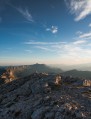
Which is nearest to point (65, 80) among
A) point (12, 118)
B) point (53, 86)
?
point (53, 86)

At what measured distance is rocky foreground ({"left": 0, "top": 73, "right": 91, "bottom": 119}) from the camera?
26.5 m

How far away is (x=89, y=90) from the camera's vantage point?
1518 inches

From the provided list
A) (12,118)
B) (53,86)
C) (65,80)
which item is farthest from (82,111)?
(65,80)

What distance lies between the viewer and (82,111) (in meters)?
26.2

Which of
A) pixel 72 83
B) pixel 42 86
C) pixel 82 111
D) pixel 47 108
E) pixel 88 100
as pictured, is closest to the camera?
pixel 82 111

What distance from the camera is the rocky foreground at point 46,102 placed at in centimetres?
2652

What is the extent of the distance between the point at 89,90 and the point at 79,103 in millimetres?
9890

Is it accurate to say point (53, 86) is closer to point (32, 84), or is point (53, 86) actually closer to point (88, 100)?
point (32, 84)

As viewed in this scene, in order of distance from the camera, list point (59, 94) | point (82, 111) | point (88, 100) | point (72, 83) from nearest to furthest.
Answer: point (82, 111)
point (88, 100)
point (59, 94)
point (72, 83)

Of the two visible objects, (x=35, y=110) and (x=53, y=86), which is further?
(x=53, y=86)

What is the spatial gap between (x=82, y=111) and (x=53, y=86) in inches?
530

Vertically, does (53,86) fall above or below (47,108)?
above

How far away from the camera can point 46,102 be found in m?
30.5

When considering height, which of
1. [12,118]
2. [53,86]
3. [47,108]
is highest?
Result: [53,86]
